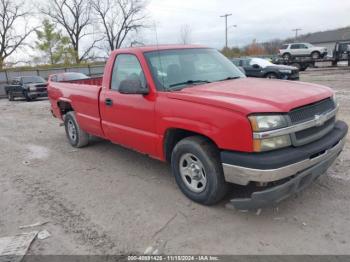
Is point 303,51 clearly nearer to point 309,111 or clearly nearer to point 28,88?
point 28,88

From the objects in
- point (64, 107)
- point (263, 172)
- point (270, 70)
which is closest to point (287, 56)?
point (270, 70)

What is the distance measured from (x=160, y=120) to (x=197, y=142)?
2.07 ft

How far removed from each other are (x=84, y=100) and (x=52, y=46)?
1881 inches

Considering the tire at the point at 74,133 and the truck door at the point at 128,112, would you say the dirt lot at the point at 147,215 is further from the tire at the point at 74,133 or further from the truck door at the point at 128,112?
the tire at the point at 74,133

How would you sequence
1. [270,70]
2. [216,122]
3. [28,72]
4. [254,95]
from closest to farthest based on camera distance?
1. [216,122]
2. [254,95]
3. [270,70]
4. [28,72]

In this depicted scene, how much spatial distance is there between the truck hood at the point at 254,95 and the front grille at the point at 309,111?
6cm

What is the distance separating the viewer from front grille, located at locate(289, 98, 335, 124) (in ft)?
10.6

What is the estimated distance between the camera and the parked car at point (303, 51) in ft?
111

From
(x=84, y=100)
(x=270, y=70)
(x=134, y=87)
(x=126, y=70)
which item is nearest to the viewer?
(x=134, y=87)

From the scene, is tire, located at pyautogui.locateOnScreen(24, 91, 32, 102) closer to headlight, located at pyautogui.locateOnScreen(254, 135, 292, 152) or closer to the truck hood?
the truck hood

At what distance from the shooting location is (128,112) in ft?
15.0

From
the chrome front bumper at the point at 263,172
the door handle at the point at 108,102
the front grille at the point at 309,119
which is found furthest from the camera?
the door handle at the point at 108,102

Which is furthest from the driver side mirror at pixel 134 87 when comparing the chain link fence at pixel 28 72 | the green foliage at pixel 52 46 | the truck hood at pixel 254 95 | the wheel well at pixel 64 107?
the green foliage at pixel 52 46

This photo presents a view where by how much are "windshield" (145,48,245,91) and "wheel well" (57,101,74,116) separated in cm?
313
